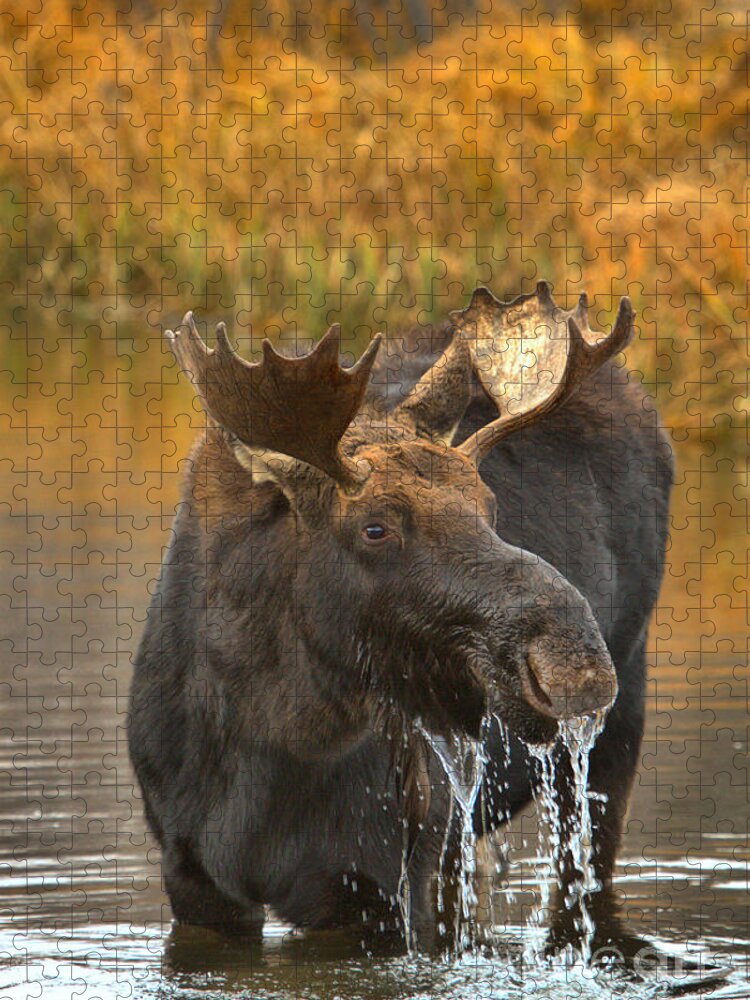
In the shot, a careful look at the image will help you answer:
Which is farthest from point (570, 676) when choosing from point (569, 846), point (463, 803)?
point (569, 846)

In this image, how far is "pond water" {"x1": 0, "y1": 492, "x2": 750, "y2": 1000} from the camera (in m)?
6.55

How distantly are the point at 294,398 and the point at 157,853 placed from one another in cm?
241

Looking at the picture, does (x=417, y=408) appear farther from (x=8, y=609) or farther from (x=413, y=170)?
(x=413, y=170)

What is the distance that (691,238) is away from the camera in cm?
1580

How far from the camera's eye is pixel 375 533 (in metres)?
5.99

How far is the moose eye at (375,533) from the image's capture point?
236 inches

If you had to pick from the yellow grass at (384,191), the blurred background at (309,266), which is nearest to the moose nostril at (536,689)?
the blurred background at (309,266)

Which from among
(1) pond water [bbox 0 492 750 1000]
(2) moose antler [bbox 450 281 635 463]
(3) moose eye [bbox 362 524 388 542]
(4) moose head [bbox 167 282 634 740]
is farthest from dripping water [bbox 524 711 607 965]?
(2) moose antler [bbox 450 281 635 463]

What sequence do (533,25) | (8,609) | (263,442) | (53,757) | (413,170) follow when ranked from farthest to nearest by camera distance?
1. (533,25)
2. (413,170)
3. (8,609)
4. (53,757)
5. (263,442)

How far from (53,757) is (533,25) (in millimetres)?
14743

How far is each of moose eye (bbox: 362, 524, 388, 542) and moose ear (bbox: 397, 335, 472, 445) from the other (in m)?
0.54

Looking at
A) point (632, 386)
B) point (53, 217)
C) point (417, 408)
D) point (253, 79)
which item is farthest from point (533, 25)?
point (417, 408)

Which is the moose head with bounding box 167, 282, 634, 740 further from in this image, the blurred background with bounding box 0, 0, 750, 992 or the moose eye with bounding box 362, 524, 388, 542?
the blurred background with bounding box 0, 0, 750, 992

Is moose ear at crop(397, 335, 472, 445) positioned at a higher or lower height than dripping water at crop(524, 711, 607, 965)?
higher
